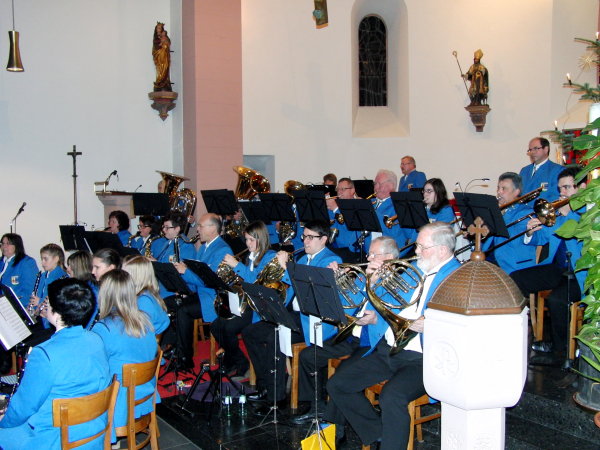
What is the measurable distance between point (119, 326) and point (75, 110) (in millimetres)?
7618

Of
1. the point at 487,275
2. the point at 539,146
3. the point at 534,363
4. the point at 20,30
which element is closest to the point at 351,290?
the point at 534,363

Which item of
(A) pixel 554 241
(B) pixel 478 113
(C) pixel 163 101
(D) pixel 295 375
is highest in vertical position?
(C) pixel 163 101

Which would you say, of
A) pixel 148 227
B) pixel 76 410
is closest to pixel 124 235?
pixel 148 227

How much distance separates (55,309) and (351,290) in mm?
2098

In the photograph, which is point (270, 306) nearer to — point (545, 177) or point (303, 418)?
point (303, 418)

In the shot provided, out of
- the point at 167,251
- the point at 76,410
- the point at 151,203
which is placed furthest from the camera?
the point at 151,203

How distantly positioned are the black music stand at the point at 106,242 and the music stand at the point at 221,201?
1430 millimetres

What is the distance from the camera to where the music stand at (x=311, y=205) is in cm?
670

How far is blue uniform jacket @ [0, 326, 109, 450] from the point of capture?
9.63 feet

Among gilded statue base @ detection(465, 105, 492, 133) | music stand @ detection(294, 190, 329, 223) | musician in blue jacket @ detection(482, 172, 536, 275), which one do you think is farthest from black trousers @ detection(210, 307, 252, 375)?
gilded statue base @ detection(465, 105, 492, 133)

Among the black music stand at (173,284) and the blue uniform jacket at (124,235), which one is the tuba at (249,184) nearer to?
the blue uniform jacket at (124,235)

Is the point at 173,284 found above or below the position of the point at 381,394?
above

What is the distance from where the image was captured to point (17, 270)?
694 cm

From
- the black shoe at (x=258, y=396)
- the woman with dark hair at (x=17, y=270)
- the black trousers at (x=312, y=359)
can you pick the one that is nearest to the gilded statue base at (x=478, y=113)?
the black trousers at (x=312, y=359)
